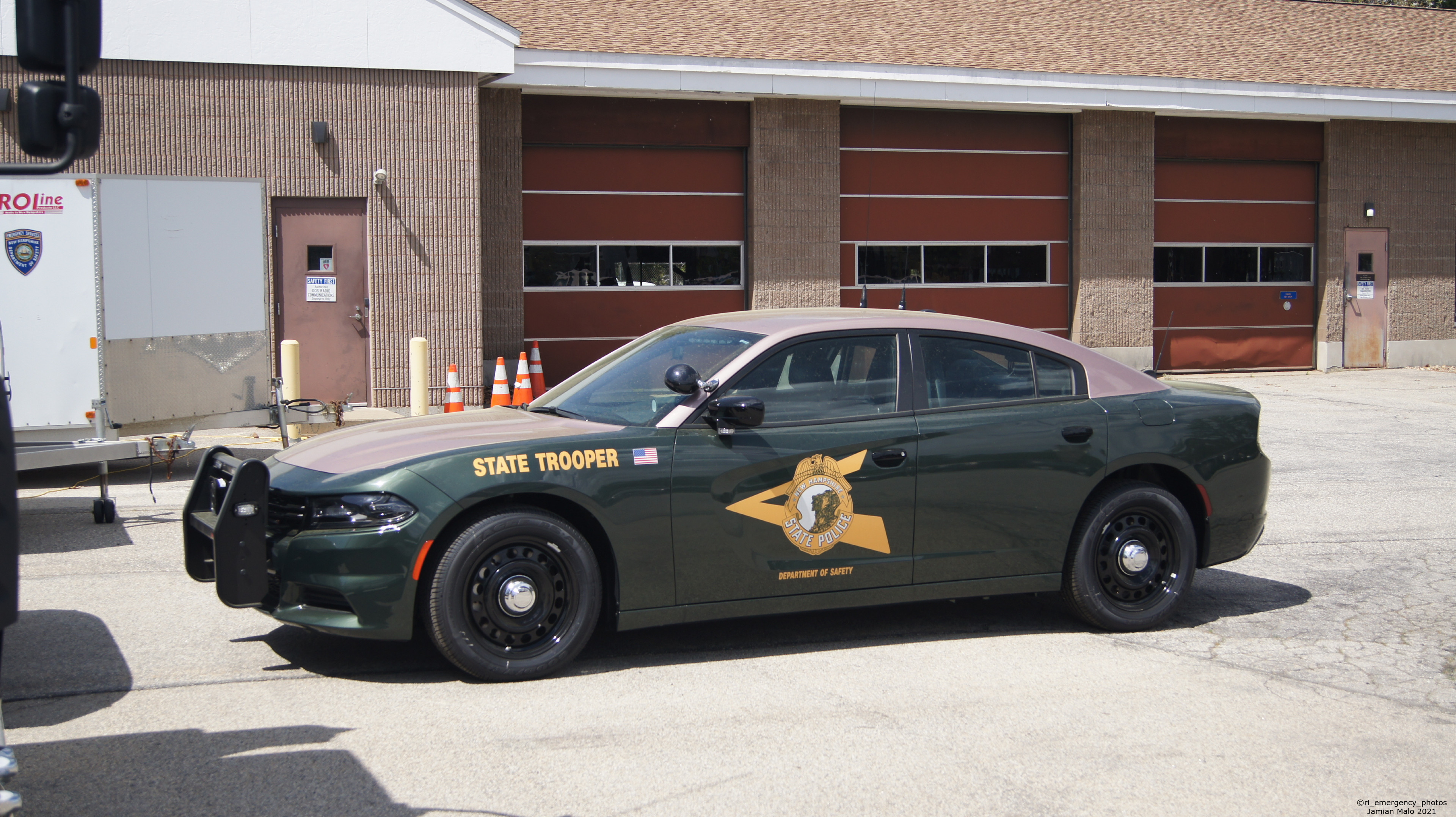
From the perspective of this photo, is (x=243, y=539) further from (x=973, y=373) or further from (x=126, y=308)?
(x=126, y=308)

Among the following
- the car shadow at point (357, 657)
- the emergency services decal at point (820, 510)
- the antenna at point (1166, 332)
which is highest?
the antenna at point (1166, 332)

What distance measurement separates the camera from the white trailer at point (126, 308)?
9.35m

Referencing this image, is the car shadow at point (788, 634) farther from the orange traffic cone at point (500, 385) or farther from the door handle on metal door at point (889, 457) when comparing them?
the orange traffic cone at point (500, 385)

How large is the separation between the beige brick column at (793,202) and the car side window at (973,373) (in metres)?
13.2

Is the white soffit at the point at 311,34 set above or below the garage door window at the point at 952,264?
above

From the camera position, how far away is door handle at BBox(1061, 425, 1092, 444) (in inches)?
228

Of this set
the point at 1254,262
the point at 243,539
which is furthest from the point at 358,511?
the point at 1254,262

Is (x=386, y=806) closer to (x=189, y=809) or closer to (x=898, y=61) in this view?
(x=189, y=809)

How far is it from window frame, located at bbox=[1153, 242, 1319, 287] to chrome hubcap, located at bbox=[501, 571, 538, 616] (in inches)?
743

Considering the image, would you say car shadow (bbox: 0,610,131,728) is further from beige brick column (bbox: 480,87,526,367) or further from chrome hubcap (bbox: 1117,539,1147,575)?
beige brick column (bbox: 480,87,526,367)

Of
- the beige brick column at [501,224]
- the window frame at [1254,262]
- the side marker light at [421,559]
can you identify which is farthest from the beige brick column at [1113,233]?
the side marker light at [421,559]

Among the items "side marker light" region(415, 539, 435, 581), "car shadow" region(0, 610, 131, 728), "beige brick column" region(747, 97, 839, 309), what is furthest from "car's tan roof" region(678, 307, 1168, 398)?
"beige brick column" region(747, 97, 839, 309)

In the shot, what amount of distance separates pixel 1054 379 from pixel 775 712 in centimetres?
228

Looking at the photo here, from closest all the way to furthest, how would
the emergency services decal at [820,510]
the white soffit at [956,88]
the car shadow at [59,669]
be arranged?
the car shadow at [59,669], the emergency services decal at [820,510], the white soffit at [956,88]
